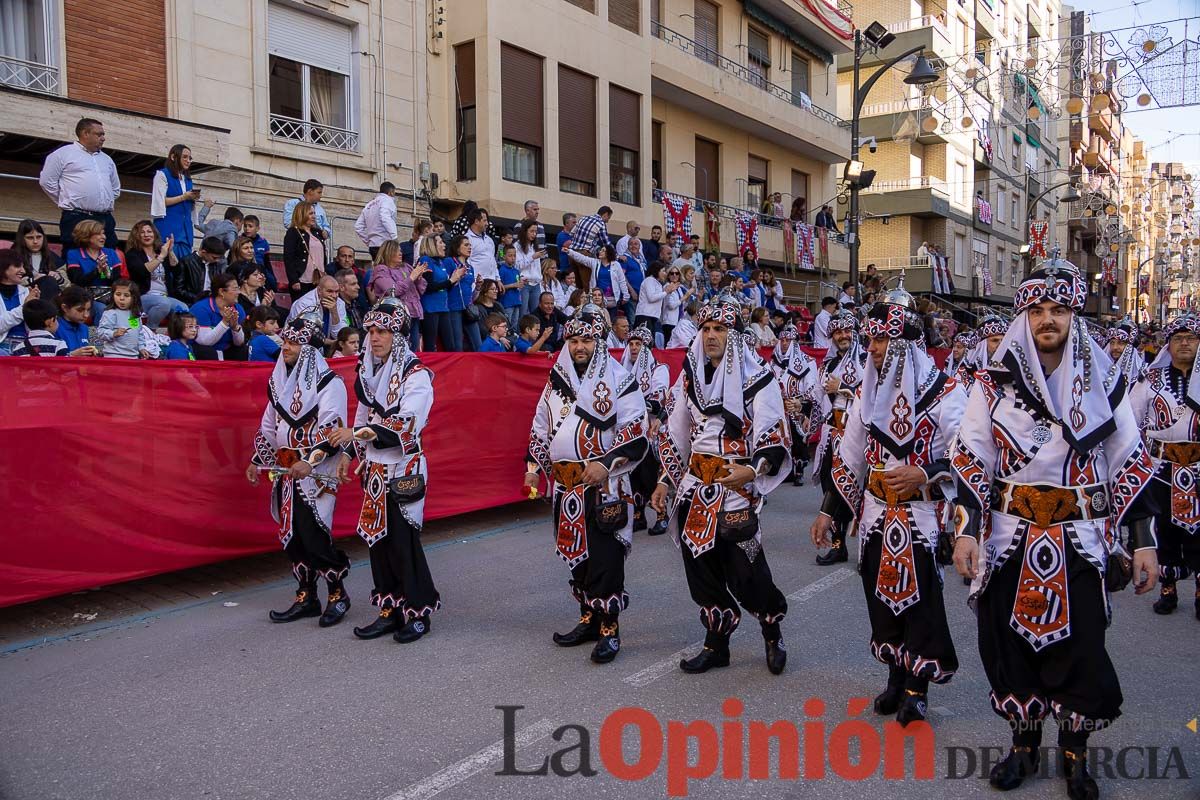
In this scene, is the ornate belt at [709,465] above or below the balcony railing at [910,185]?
below

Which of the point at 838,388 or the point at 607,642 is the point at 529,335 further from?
the point at 607,642

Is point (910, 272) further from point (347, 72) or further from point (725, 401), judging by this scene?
point (725, 401)

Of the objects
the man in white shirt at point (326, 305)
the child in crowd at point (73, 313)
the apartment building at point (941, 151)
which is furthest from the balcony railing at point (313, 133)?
the apartment building at point (941, 151)

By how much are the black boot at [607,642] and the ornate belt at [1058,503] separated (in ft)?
8.15

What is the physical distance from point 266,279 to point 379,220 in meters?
1.83

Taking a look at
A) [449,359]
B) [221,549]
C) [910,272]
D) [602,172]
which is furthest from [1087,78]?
[221,549]

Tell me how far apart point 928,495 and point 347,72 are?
39.7ft

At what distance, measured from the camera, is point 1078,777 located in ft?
12.2

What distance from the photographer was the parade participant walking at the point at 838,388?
7.88 m

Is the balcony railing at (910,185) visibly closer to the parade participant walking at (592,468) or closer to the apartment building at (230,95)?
the apartment building at (230,95)

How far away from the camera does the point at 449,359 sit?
912 cm

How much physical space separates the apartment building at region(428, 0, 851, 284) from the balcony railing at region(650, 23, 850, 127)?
0.05 meters

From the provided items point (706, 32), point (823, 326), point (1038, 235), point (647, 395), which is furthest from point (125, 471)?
point (1038, 235)

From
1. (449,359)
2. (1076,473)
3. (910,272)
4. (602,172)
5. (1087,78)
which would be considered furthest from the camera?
(910,272)
